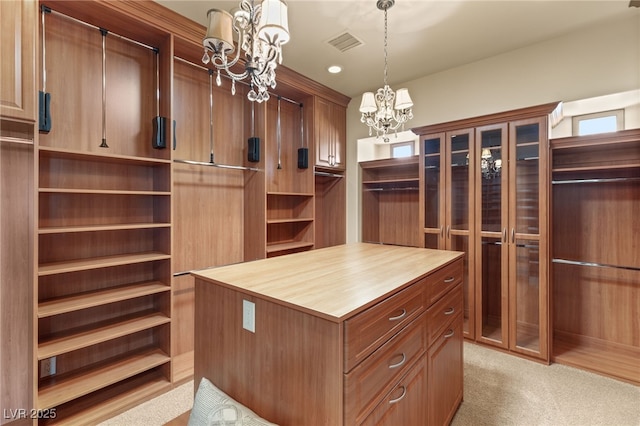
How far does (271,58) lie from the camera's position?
161 centimetres

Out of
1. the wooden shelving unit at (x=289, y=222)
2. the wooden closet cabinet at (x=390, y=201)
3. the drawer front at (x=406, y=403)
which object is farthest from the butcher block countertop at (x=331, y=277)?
the wooden closet cabinet at (x=390, y=201)

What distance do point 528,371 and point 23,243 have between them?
396 cm

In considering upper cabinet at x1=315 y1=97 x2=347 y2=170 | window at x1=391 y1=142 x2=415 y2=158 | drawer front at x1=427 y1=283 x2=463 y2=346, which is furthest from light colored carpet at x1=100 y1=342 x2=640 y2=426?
upper cabinet at x1=315 y1=97 x2=347 y2=170

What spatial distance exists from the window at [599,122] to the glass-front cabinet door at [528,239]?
564mm

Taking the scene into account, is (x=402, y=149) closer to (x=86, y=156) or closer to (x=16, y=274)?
(x=86, y=156)

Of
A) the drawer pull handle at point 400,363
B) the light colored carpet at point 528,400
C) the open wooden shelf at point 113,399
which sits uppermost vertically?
the drawer pull handle at point 400,363

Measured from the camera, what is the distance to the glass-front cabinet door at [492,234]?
2.85 meters

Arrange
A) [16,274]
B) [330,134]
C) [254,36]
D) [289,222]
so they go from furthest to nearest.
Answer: [330,134]
[289,222]
[16,274]
[254,36]

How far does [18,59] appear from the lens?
64.9 inches

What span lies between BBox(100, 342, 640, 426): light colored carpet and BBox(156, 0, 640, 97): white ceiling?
305 cm

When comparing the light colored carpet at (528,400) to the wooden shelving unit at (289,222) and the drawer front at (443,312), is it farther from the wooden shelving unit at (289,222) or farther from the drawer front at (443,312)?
the wooden shelving unit at (289,222)

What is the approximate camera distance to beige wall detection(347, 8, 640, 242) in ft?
8.46

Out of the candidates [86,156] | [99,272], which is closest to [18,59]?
[86,156]

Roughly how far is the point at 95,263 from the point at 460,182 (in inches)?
131
